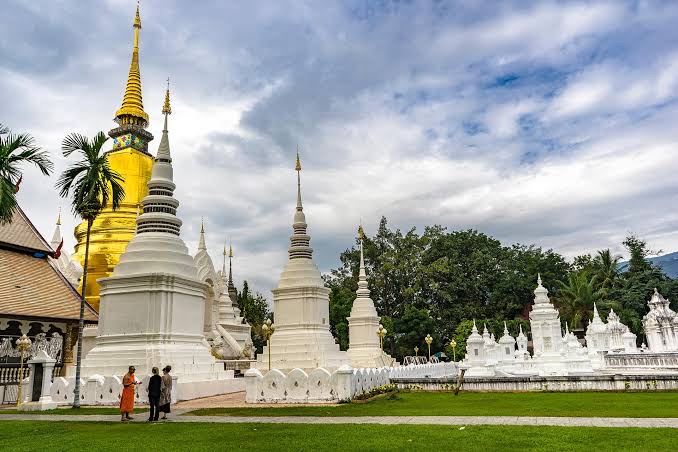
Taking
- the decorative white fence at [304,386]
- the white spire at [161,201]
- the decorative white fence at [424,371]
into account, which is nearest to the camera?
the decorative white fence at [304,386]

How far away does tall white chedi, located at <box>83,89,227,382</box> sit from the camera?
18.8 metres

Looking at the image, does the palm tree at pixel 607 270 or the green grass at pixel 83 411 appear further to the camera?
the palm tree at pixel 607 270

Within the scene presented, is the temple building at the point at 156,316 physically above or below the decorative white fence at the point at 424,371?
above

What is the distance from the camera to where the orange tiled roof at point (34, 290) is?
20.4m

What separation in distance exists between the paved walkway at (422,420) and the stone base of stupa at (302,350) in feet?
37.5

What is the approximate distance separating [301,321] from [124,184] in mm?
18004

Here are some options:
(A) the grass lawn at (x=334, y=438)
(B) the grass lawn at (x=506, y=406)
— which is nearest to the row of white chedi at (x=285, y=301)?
(B) the grass lawn at (x=506, y=406)

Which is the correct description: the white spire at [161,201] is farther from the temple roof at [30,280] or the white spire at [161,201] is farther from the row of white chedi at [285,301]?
the temple roof at [30,280]

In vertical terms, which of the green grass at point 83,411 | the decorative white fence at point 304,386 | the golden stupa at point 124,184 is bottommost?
the green grass at point 83,411

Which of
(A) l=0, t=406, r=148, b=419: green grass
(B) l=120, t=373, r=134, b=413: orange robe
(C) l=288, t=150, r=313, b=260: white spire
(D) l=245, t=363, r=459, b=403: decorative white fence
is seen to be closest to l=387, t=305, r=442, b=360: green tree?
(C) l=288, t=150, r=313, b=260: white spire

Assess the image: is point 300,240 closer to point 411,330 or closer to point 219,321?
point 219,321

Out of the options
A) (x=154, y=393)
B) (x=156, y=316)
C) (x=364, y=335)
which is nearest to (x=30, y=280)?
(x=156, y=316)

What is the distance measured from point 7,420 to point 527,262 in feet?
195

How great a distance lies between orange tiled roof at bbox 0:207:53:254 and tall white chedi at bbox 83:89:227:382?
5739mm
